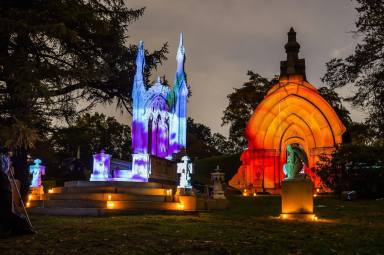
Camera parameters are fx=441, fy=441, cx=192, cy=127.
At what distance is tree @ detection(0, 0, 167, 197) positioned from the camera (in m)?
11.9

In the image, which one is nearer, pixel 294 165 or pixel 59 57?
pixel 294 165

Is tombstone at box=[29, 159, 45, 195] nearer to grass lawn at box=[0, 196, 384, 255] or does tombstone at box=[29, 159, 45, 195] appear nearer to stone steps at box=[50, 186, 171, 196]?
stone steps at box=[50, 186, 171, 196]

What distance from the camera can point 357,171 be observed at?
2352 cm

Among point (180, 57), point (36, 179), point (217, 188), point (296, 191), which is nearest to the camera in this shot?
point (296, 191)

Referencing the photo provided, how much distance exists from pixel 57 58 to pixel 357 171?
16.2 meters

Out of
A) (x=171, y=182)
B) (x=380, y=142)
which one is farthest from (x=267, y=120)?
(x=171, y=182)

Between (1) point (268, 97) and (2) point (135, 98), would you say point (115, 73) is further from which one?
(1) point (268, 97)

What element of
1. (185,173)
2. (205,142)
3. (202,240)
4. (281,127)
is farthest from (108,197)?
(205,142)

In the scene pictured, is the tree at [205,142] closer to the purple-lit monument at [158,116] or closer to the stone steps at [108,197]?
the purple-lit monument at [158,116]

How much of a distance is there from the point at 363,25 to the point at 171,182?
11692 mm

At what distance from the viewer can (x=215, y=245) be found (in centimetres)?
755

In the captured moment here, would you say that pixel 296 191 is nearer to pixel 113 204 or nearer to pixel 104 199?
pixel 113 204

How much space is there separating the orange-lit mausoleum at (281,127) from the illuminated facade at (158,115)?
31.5 ft

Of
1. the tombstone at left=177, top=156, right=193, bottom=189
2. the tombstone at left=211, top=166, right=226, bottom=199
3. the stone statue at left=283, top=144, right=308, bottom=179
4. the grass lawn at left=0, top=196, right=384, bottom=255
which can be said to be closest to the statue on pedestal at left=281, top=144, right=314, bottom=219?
the stone statue at left=283, top=144, right=308, bottom=179
